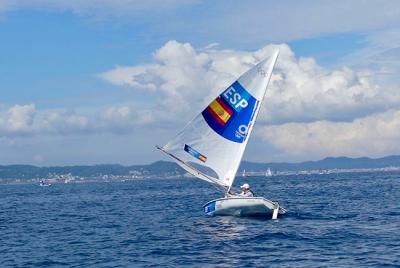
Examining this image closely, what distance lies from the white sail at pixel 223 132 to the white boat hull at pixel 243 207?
1.42 m

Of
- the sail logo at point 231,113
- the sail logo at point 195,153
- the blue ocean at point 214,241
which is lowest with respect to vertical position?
the blue ocean at point 214,241

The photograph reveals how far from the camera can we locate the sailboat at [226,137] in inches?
1736

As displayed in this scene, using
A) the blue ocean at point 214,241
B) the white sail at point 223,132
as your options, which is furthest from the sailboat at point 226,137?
the blue ocean at point 214,241

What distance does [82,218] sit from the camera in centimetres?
5828

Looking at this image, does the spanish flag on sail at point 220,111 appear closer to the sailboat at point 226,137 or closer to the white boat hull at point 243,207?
the sailboat at point 226,137

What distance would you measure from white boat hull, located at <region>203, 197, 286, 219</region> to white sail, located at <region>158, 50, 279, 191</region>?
1419 mm

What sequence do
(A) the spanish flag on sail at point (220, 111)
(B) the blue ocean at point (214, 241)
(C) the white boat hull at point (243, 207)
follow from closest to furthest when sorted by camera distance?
(B) the blue ocean at point (214, 241), (C) the white boat hull at point (243, 207), (A) the spanish flag on sail at point (220, 111)

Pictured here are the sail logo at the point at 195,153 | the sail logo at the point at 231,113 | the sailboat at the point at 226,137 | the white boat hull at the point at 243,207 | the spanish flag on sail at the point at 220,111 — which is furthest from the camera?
the spanish flag on sail at the point at 220,111

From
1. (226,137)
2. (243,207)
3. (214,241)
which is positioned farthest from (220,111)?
(214,241)

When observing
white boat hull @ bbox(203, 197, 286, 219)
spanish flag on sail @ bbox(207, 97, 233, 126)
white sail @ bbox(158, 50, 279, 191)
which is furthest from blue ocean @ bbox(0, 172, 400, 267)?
spanish flag on sail @ bbox(207, 97, 233, 126)

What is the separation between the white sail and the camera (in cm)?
4416

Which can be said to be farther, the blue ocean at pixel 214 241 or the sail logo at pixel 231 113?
the sail logo at pixel 231 113

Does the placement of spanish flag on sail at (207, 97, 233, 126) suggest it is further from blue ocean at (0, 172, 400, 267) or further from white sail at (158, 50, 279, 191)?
blue ocean at (0, 172, 400, 267)

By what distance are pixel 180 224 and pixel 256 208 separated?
6.29m
